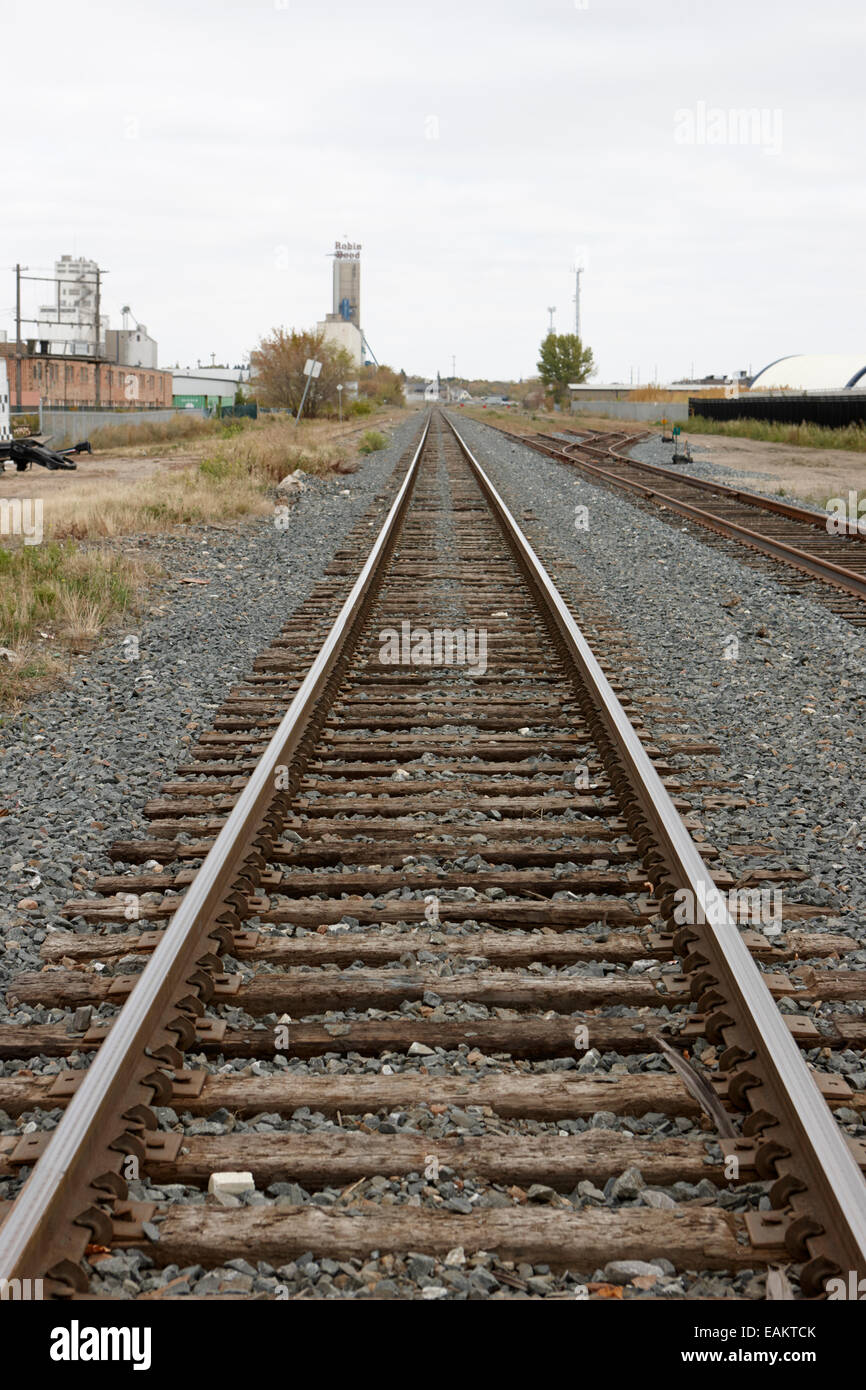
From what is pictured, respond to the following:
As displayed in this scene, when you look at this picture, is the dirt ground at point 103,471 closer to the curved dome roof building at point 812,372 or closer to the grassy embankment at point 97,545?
→ the grassy embankment at point 97,545

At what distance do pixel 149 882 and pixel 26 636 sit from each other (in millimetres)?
4825

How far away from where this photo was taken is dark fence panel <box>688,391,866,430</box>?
36562mm

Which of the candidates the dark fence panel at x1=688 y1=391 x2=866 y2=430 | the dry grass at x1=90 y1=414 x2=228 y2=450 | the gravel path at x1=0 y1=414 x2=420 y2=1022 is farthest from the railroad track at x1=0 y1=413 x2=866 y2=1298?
the dry grass at x1=90 y1=414 x2=228 y2=450

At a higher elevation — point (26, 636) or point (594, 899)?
point (26, 636)

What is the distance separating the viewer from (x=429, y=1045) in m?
3.41

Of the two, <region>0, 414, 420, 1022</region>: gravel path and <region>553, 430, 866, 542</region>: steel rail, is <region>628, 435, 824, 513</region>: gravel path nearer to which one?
<region>553, 430, 866, 542</region>: steel rail

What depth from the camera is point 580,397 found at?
13575cm

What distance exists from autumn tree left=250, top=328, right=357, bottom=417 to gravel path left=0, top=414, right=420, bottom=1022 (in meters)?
49.1

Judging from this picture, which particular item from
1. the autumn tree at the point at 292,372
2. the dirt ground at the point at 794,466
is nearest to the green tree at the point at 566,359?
the autumn tree at the point at 292,372

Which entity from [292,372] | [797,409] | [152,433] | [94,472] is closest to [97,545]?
[94,472]

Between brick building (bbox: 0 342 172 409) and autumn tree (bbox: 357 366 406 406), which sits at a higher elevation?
autumn tree (bbox: 357 366 406 406)

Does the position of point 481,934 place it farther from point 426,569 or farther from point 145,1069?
point 426,569

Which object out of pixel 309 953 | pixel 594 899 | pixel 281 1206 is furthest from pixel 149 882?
pixel 281 1206

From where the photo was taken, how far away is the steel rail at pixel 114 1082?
2.47 meters
